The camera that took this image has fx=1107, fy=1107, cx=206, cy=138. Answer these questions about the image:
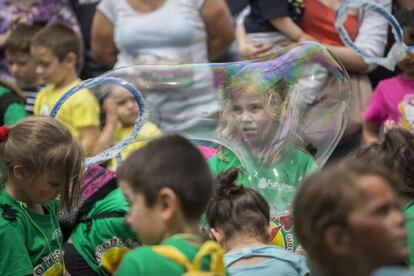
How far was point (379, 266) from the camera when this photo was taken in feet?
8.02

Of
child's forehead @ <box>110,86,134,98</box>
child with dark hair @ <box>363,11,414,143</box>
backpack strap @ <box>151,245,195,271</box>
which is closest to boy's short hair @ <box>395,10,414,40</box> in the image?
child with dark hair @ <box>363,11,414,143</box>

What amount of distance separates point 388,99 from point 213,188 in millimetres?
2160

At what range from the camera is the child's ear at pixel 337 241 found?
2.46m

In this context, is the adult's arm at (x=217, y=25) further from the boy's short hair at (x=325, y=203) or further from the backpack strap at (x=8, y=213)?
the boy's short hair at (x=325, y=203)

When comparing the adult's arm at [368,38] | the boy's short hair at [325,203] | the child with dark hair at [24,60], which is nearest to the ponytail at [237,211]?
the boy's short hair at [325,203]

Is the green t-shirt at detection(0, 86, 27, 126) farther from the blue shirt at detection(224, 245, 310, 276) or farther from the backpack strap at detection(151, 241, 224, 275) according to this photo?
the backpack strap at detection(151, 241, 224, 275)

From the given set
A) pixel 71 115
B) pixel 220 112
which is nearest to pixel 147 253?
pixel 220 112

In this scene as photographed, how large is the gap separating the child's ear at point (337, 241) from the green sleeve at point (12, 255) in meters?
1.61

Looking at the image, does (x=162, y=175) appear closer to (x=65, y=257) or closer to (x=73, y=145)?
(x=73, y=145)

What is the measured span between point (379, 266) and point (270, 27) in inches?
141

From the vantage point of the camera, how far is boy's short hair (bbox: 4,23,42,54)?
6621mm

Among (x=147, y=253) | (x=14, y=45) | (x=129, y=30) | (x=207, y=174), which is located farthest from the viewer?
(x=14, y=45)

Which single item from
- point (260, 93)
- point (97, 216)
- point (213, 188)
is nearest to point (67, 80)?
point (97, 216)

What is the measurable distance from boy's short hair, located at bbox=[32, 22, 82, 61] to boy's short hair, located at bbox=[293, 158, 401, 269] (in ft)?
12.8
